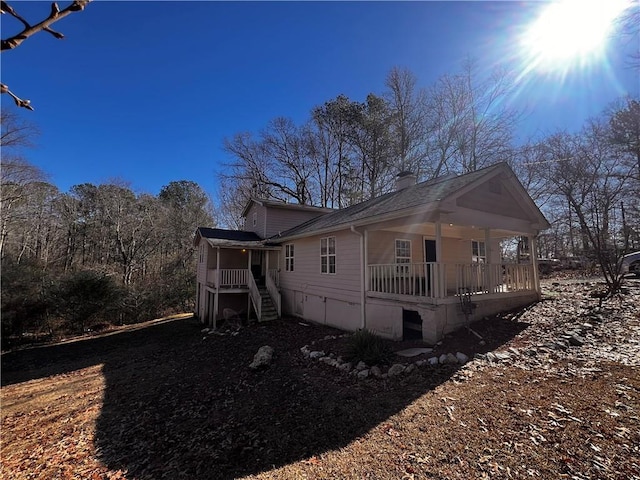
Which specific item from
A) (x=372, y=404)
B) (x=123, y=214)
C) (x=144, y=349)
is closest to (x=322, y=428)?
(x=372, y=404)

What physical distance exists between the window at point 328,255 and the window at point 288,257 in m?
2.86

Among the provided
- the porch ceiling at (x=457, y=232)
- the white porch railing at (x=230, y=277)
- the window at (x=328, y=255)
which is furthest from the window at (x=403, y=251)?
the white porch railing at (x=230, y=277)

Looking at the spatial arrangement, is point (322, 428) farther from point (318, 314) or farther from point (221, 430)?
point (318, 314)

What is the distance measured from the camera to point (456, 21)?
8312mm

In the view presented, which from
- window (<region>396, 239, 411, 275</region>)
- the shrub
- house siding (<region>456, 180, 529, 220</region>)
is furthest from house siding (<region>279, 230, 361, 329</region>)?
house siding (<region>456, 180, 529, 220</region>)

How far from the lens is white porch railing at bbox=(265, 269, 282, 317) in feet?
44.3

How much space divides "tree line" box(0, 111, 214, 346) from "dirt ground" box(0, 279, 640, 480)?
8709 millimetres

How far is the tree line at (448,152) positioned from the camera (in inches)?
730

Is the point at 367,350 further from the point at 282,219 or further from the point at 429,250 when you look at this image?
the point at 282,219

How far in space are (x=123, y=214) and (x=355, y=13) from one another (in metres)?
25.5

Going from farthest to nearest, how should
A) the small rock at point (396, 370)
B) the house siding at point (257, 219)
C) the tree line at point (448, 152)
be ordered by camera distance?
the tree line at point (448, 152) → the house siding at point (257, 219) → the small rock at point (396, 370)

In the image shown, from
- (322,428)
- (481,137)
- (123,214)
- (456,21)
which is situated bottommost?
(322,428)

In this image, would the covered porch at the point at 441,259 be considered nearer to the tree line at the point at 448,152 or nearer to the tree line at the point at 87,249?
the tree line at the point at 448,152

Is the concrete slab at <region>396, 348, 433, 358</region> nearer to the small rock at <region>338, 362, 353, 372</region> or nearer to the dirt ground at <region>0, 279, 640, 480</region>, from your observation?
the dirt ground at <region>0, 279, 640, 480</region>
